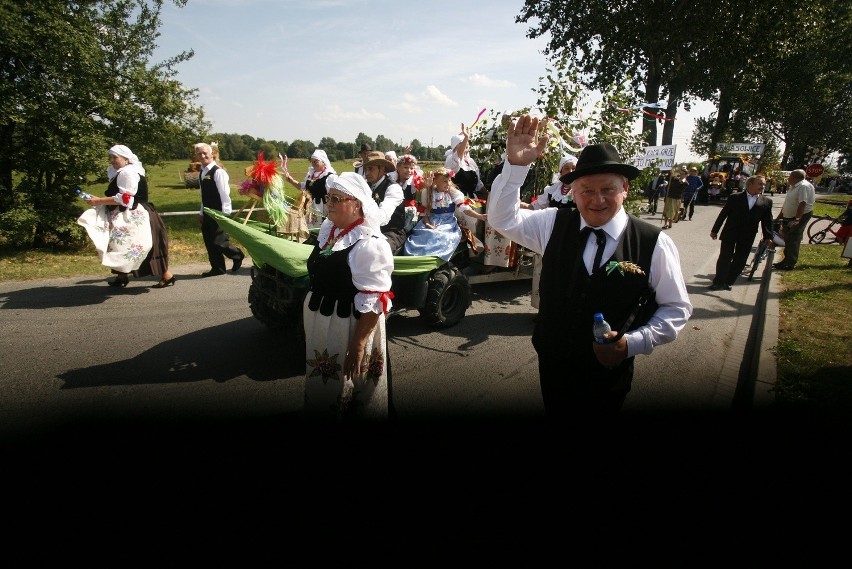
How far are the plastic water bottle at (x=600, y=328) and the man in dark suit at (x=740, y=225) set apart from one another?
718 centimetres

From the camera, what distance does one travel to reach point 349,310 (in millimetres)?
2756

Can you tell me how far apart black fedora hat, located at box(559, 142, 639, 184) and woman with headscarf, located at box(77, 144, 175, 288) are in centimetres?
634

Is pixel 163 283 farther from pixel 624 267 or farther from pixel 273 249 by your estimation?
pixel 624 267

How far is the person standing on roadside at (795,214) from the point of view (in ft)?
30.4

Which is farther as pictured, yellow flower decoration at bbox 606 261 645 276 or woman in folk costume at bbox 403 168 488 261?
woman in folk costume at bbox 403 168 488 261

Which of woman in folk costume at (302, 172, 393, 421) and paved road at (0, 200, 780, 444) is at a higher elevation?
woman in folk costume at (302, 172, 393, 421)

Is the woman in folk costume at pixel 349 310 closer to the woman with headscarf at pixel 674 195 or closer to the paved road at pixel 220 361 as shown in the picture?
the paved road at pixel 220 361

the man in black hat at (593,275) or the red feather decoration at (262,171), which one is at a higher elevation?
the red feather decoration at (262,171)

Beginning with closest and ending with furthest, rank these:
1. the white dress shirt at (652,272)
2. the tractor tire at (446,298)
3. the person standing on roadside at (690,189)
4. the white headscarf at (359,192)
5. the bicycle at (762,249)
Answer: the white dress shirt at (652,272), the white headscarf at (359,192), the tractor tire at (446,298), the bicycle at (762,249), the person standing on roadside at (690,189)

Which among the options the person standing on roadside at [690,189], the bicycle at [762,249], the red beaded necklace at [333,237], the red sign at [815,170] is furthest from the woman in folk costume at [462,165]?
the red sign at [815,170]

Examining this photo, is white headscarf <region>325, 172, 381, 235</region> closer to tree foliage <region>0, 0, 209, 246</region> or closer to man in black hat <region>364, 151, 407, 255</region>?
man in black hat <region>364, 151, 407, 255</region>

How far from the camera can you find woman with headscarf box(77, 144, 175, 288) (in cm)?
613

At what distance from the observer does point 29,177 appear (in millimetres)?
7867

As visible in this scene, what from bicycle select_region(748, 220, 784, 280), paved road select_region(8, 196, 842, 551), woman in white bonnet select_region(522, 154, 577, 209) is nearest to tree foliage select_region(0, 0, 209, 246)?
paved road select_region(8, 196, 842, 551)
